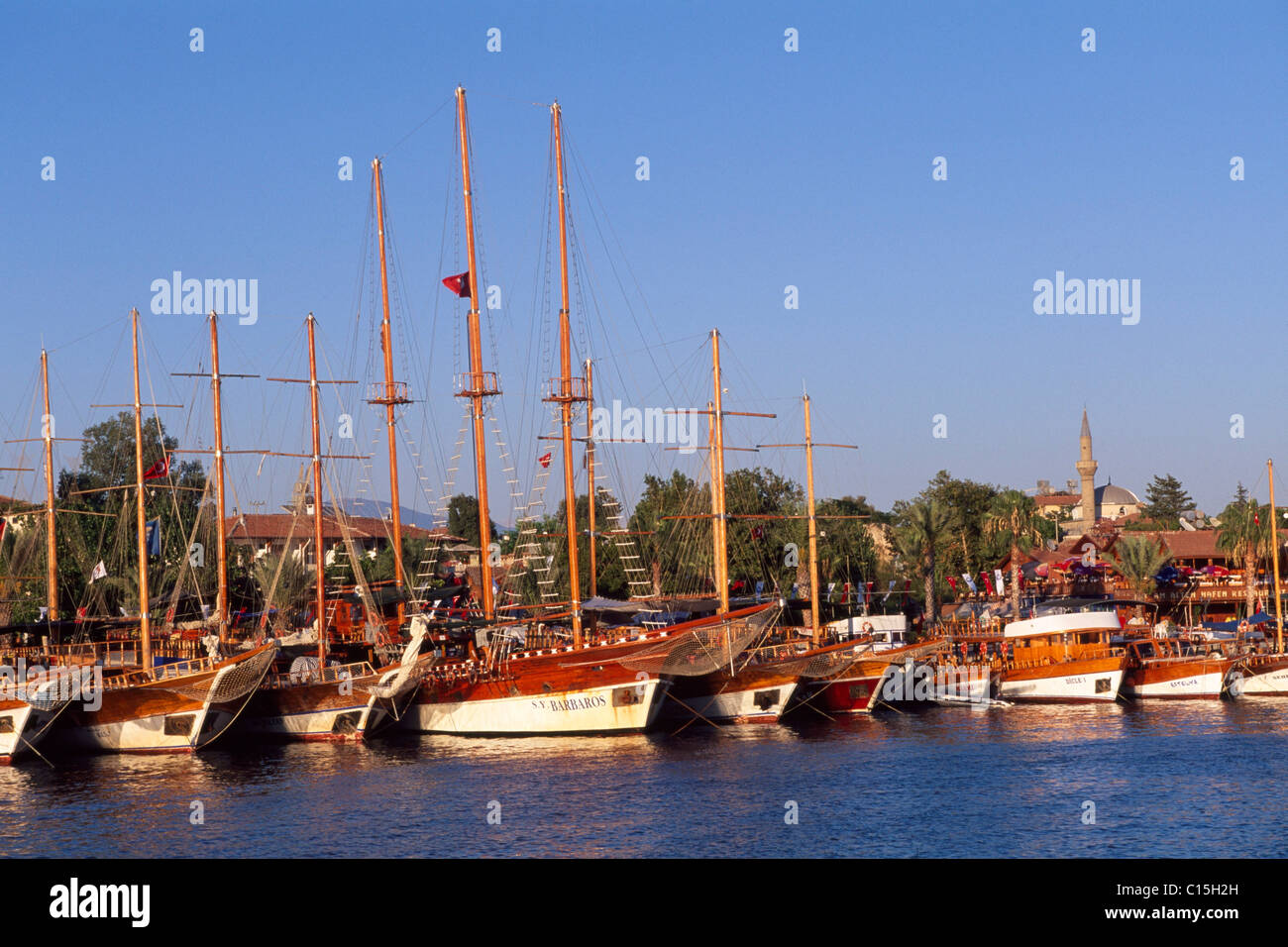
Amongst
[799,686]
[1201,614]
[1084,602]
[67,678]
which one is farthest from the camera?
[1201,614]

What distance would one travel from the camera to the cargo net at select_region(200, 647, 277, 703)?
51375mm

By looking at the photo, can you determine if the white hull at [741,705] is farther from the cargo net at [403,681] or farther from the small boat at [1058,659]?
the small boat at [1058,659]

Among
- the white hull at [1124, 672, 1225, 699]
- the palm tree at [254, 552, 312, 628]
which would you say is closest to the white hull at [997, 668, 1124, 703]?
the white hull at [1124, 672, 1225, 699]

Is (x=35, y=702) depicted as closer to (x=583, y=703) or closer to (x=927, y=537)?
(x=583, y=703)

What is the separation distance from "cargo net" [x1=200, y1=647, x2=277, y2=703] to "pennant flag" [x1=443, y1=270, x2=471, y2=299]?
17868mm

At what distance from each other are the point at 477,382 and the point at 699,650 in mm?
16472

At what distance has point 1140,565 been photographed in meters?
94.0

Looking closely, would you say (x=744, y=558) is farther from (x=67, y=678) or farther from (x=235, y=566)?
(x=67, y=678)

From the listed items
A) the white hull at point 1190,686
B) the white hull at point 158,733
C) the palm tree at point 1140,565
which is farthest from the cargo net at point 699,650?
the palm tree at point 1140,565

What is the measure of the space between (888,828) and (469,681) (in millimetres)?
24888
